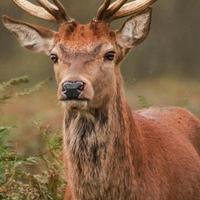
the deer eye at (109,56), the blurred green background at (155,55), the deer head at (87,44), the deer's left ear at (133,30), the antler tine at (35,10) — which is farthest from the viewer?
the blurred green background at (155,55)

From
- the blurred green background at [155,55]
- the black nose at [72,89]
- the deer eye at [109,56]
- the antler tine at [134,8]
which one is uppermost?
the blurred green background at [155,55]

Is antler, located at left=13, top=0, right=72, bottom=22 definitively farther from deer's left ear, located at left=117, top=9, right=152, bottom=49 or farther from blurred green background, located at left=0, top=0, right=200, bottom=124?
blurred green background, located at left=0, top=0, right=200, bottom=124

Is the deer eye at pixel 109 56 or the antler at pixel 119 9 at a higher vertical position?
the antler at pixel 119 9

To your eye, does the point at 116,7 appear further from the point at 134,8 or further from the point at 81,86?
the point at 81,86

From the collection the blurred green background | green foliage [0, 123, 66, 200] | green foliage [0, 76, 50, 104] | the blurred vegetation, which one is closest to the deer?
green foliage [0, 123, 66, 200]

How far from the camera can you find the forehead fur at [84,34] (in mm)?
10016

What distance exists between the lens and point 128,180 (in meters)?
9.84

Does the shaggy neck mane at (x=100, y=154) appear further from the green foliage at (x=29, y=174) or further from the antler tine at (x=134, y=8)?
the green foliage at (x=29, y=174)

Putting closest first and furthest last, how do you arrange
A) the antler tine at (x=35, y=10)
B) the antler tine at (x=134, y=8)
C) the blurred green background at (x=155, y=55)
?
the antler tine at (x=134, y=8) → the antler tine at (x=35, y=10) → the blurred green background at (x=155, y=55)

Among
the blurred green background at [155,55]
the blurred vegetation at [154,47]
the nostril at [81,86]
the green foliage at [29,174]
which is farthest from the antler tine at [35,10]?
the blurred vegetation at [154,47]

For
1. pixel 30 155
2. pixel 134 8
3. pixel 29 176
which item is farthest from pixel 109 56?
pixel 30 155

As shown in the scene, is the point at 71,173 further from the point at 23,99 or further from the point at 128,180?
the point at 23,99

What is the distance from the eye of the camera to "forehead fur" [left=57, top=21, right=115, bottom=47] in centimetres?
1002

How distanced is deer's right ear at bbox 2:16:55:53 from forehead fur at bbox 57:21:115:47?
286 mm
